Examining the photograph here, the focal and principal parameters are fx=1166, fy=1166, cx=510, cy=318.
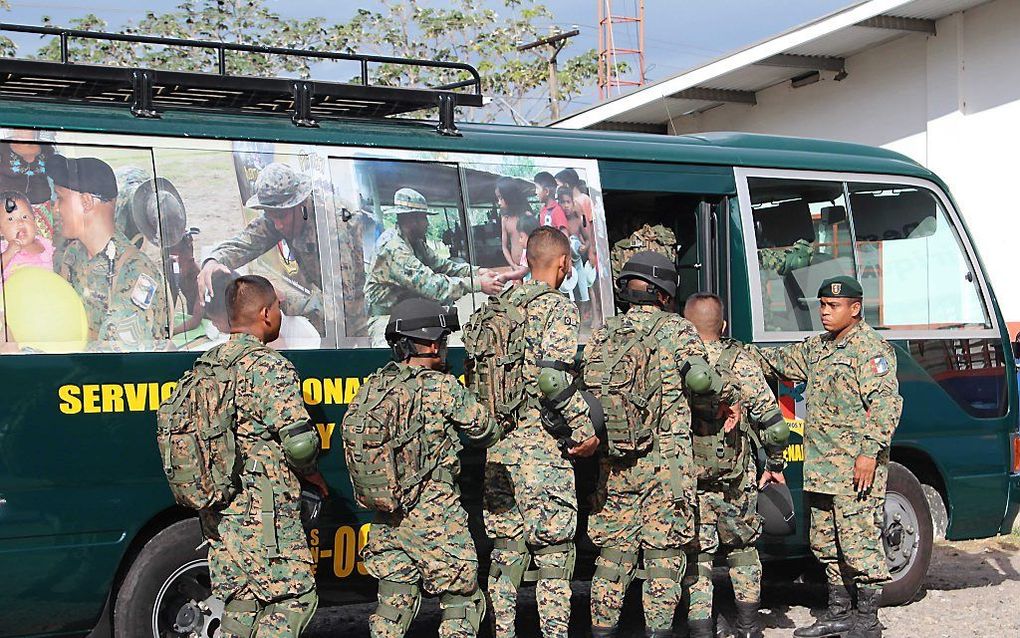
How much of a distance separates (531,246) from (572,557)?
1.45 meters

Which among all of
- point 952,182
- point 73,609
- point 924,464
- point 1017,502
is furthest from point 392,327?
point 952,182

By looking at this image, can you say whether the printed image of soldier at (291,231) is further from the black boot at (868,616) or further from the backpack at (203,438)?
the black boot at (868,616)

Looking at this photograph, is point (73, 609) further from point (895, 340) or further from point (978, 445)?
point (978, 445)

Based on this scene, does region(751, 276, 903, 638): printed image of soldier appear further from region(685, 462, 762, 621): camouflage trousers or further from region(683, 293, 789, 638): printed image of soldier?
region(685, 462, 762, 621): camouflage trousers

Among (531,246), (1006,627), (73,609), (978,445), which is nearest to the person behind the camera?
(73,609)

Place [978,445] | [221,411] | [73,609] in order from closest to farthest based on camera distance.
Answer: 1. [221,411]
2. [73,609]
3. [978,445]

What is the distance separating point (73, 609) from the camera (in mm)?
4863

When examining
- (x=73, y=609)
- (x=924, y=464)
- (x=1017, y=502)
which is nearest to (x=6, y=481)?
(x=73, y=609)

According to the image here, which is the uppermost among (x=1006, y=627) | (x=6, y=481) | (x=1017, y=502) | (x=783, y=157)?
(x=783, y=157)

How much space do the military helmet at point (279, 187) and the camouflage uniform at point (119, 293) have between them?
60 centimetres

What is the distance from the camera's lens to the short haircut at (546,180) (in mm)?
6145

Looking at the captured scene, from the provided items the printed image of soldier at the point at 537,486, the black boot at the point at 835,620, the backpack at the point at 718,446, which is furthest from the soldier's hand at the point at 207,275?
the black boot at the point at 835,620

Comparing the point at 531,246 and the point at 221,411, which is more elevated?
the point at 531,246

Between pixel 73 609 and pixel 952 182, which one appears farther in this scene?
pixel 952 182
